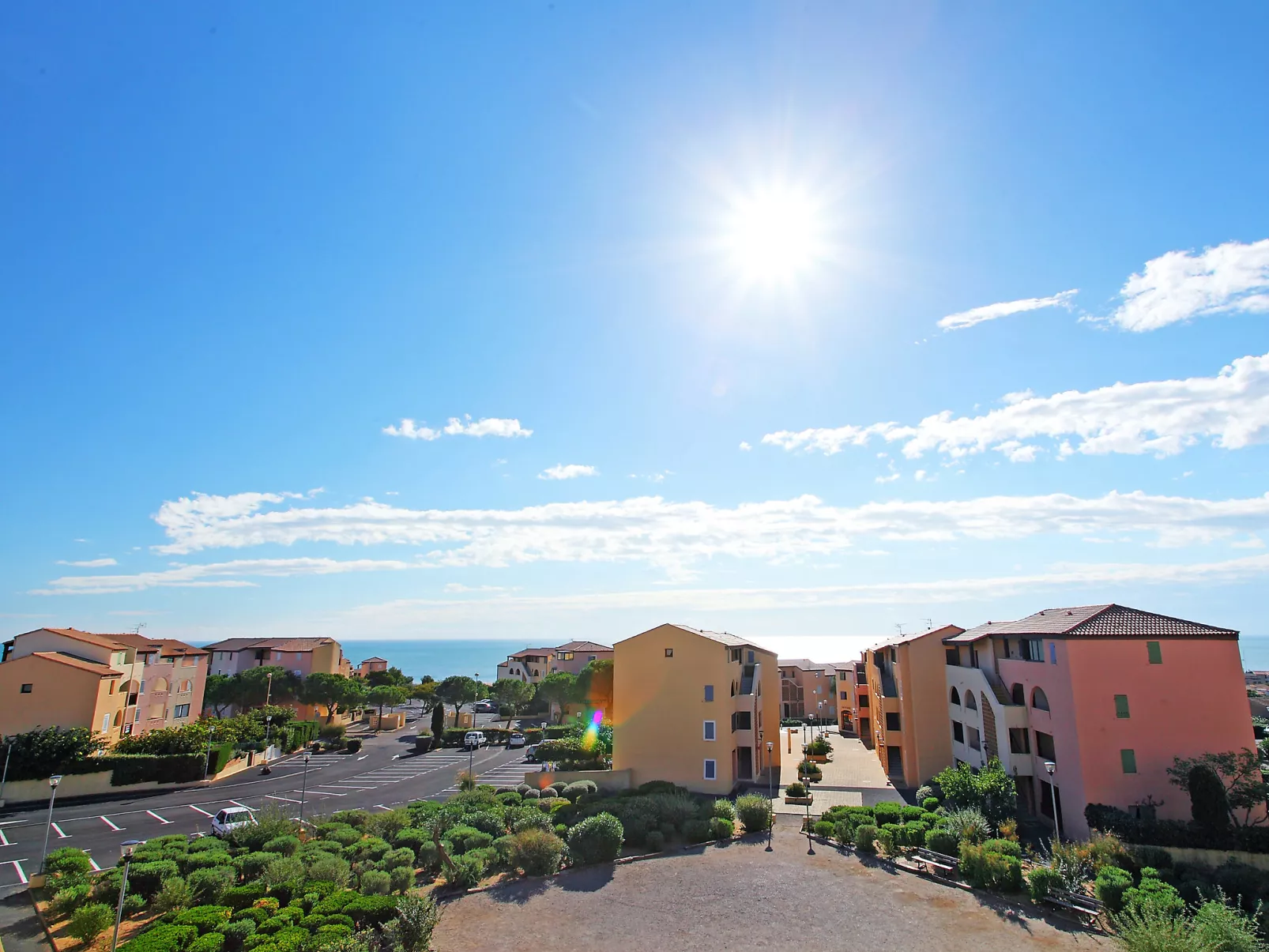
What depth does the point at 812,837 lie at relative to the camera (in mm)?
25172

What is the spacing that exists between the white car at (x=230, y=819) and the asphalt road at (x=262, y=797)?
2.00 m

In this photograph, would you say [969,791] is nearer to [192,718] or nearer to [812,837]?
[812,837]

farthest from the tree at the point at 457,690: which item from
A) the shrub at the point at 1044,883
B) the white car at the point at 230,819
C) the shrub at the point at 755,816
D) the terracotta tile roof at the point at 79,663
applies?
the shrub at the point at 1044,883

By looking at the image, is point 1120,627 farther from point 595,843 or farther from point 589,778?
point 589,778

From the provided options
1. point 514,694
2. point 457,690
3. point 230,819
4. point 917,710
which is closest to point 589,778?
point 230,819

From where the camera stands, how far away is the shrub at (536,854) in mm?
21234

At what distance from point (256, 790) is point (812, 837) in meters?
32.6

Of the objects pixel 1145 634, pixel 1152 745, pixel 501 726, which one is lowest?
pixel 501 726

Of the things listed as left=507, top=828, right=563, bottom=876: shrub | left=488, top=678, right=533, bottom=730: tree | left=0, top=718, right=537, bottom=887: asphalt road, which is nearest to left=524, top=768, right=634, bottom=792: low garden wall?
left=0, top=718, right=537, bottom=887: asphalt road

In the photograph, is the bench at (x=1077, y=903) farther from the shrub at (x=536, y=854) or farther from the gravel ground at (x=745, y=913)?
the shrub at (x=536, y=854)

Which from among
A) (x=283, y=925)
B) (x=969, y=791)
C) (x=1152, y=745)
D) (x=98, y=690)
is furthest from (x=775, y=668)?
(x=98, y=690)

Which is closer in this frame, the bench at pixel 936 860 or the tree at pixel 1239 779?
the bench at pixel 936 860

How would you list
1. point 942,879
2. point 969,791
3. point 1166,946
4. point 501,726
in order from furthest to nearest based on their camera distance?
point 501,726 → point 969,791 → point 942,879 → point 1166,946

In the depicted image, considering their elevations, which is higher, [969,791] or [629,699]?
[629,699]
